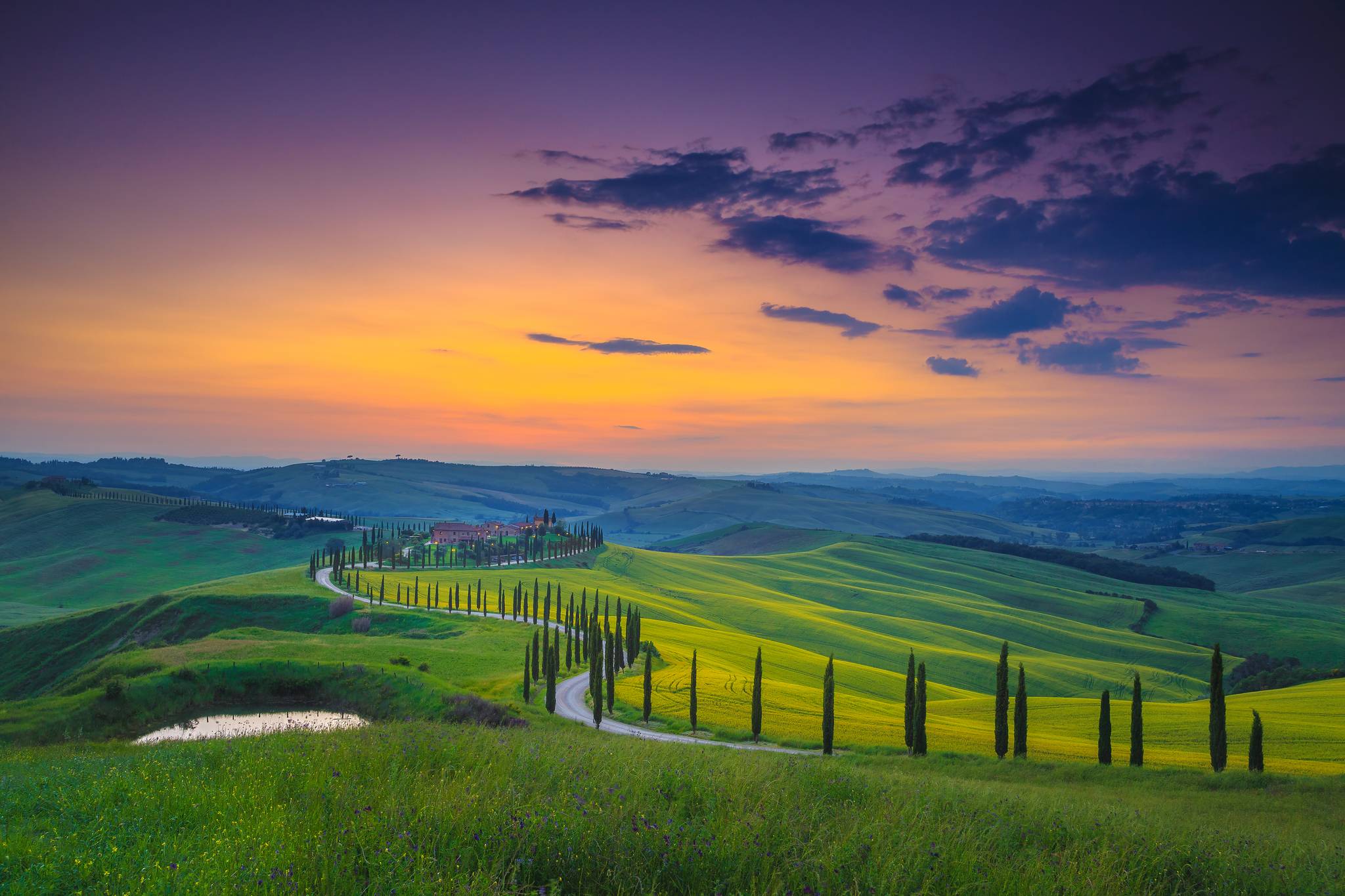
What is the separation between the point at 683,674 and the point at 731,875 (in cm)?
7246

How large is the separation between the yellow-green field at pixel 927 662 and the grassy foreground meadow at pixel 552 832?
4567cm

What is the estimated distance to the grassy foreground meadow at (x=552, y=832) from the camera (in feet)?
21.2

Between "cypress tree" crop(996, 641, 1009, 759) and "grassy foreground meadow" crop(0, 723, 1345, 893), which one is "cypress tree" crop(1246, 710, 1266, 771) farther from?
"grassy foreground meadow" crop(0, 723, 1345, 893)

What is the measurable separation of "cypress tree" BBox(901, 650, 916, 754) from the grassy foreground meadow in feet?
133

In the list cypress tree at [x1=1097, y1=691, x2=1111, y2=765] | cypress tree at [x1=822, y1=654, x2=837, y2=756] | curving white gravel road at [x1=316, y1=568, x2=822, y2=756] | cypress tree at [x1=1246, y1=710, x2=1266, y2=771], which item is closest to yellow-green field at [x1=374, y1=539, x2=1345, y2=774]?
cypress tree at [x1=1097, y1=691, x2=1111, y2=765]

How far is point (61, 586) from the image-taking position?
192 m

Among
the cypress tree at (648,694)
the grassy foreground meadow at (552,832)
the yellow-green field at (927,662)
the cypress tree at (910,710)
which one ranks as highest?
the grassy foreground meadow at (552,832)

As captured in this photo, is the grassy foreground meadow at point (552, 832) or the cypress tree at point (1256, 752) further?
the cypress tree at point (1256, 752)

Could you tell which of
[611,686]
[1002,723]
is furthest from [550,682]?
[1002,723]

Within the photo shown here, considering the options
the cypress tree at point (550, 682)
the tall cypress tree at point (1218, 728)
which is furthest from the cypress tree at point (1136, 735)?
the cypress tree at point (550, 682)

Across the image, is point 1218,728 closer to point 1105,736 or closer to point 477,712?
point 1105,736

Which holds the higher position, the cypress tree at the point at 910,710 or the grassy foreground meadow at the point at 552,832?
the grassy foreground meadow at the point at 552,832

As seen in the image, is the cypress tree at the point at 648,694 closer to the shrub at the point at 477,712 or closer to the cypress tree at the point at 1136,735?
the shrub at the point at 477,712

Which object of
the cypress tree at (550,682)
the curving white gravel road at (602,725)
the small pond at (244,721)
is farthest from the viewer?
the cypress tree at (550,682)
